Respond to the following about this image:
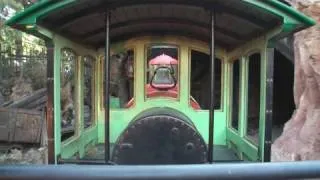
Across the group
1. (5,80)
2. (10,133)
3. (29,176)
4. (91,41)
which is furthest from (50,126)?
(5,80)

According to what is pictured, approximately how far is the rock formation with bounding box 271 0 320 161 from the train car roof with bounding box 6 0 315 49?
3870mm

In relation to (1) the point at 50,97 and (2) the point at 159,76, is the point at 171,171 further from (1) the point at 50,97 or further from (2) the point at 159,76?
(2) the point at 159,76

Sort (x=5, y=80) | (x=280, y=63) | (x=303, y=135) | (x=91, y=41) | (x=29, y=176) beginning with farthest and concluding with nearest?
(x=5, y=80) → (x=280, y=63) → (x=303, y=135) → (x=91, y=41) → (x=29, y=176)

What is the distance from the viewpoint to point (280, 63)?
1466 centimetres

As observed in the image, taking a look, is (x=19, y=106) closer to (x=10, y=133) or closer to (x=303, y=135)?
(x=10, y=133)

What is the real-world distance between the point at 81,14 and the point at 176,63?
1.75 meters

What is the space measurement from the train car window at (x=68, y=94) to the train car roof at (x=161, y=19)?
0.28m

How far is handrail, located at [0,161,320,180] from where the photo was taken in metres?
1.10

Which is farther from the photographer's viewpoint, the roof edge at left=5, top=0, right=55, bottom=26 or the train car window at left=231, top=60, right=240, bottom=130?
the train car window at left=231, top=60, right=240, bottom=130

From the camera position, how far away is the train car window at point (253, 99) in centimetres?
494

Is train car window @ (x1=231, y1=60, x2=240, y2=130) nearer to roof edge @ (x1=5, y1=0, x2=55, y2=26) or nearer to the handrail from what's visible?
roof edge @ (x1=5, y1=0, x2=55, y2=26)

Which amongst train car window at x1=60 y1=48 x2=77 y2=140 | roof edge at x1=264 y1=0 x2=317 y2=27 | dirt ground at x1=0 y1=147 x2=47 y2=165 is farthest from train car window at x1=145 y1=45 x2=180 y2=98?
dirt ground at x1=0 y1=147 x2=47 y2=165

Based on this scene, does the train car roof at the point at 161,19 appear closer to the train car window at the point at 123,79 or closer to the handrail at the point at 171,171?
the train car window at the point at 123,79

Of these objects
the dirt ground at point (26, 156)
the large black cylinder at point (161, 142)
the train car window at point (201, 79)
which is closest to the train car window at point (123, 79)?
the train car window at point (201, 79)
